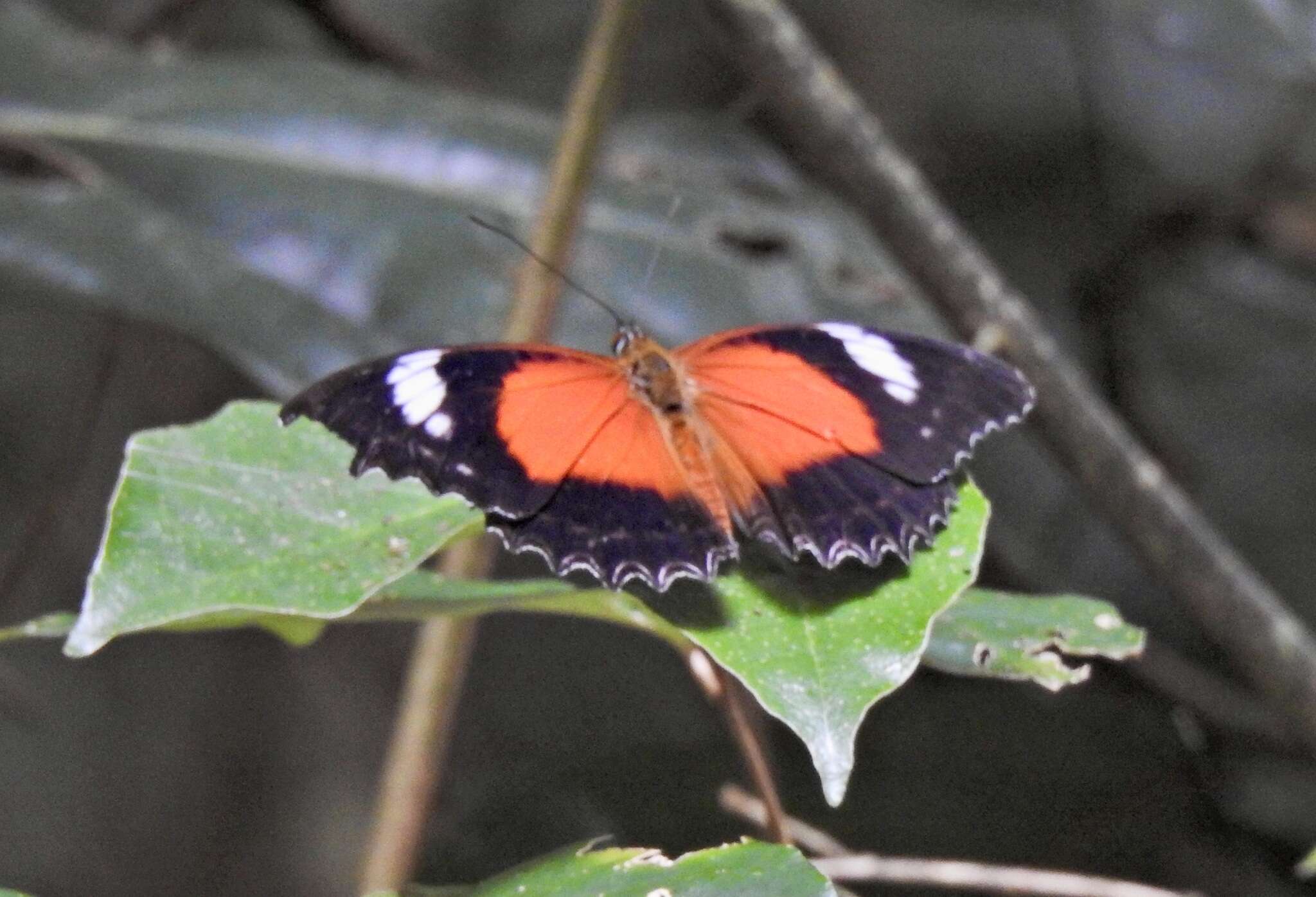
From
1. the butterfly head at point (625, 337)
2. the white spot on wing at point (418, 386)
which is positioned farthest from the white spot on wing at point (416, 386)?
the butterfly head at point (625, 337)

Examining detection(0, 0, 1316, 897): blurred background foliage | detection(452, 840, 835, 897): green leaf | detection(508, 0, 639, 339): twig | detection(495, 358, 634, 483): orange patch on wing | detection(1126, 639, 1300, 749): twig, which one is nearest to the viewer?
detection(452, 840, 835, 897): green leaf

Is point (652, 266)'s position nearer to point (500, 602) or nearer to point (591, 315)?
point (591, 315)

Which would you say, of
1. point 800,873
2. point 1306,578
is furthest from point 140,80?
point 1306,578

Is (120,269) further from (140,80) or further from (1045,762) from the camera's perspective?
(1045,762)

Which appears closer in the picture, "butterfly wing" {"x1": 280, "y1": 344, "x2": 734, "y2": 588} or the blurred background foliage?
"butterfly wing" {"x1": 280, "y1": 344, "x2": 734, "y2": 588}

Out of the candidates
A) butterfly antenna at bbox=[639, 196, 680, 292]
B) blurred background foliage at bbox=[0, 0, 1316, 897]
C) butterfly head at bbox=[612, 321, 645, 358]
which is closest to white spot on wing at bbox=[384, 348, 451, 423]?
butterfly head at bbox=[612, 321, 645, 358]

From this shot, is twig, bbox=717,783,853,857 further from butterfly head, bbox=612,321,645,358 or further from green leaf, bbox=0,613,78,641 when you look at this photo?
green leaf, bbox=0,613,78,641
